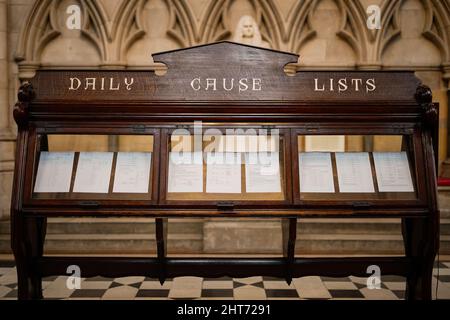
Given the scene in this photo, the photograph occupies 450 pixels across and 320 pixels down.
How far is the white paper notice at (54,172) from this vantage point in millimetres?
2520

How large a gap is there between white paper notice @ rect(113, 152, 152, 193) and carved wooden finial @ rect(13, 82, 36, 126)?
58 centimetres

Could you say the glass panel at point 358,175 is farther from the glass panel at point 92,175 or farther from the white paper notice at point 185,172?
the glass panel at point 92,175

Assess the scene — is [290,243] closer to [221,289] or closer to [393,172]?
[393,172]

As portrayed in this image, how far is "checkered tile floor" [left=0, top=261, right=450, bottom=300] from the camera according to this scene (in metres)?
3.49

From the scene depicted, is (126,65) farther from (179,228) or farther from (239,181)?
Result: (239,181)

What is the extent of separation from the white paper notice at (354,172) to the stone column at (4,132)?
4487 mm

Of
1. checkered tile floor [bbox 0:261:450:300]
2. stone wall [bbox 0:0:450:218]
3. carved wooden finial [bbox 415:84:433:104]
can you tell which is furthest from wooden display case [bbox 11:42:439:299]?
stone wall [bbox 0:0:450:218]

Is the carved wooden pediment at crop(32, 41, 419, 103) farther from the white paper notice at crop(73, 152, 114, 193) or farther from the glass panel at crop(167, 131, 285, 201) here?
the white paper notice at crop(73, 152, 114, 193)

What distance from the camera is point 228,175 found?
2553 mm

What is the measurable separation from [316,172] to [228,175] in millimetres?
539

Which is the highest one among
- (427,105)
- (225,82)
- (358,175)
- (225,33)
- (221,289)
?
(225,33)

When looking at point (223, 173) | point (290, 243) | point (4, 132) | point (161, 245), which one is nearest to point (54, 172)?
point (161, 245)
